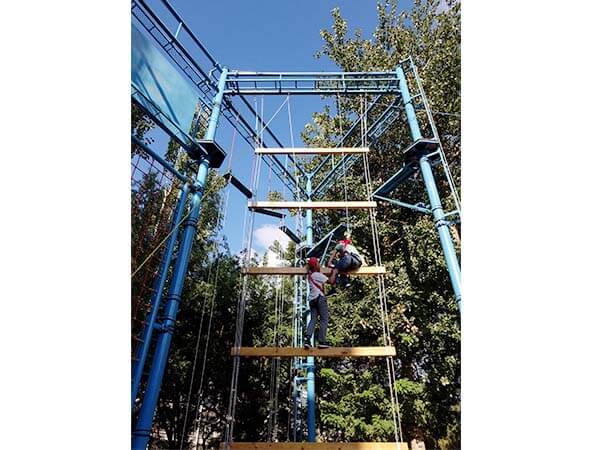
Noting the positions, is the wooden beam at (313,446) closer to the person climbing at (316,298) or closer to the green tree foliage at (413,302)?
the person climbing at (316,298)

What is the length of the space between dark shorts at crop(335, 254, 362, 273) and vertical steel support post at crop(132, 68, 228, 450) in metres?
1.85

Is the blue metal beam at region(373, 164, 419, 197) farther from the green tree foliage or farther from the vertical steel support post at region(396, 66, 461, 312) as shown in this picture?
the green tree foliage

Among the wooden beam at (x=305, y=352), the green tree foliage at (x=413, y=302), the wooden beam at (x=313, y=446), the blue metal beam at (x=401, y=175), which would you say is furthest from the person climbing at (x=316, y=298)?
the green tree foliage at (x=413, y=302)

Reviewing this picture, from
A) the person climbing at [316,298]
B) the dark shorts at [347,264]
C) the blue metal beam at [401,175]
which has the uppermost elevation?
the blue metal beam at [401,175]

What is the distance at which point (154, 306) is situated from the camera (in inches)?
144

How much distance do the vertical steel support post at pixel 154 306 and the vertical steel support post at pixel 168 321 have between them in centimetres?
10

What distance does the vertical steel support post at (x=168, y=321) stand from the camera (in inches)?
130

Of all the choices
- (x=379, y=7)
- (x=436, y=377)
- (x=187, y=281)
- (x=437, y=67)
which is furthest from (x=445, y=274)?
(x=379, y=7)

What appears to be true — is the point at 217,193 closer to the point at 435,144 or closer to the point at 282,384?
the point at 282,384

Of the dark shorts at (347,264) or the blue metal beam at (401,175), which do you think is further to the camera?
the blue metal beam at (401,175)

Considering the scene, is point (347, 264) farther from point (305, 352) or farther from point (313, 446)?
point (313, 446)

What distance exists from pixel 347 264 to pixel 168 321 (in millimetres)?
2197
